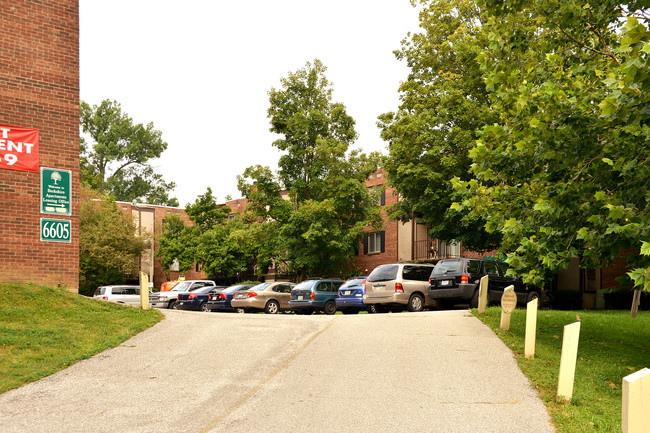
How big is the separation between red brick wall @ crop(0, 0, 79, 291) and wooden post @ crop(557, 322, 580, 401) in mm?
12645

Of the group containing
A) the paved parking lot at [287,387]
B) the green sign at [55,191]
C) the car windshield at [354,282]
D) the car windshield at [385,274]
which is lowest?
the paved parking lot at [287,387]

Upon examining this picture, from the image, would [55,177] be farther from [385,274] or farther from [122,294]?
[122,294]

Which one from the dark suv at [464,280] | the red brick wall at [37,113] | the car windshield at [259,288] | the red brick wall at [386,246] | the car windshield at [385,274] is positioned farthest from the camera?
the red brick wall at [386,246]

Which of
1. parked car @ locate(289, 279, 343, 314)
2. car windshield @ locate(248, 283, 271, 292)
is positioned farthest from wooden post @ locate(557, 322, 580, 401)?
car windshield @ locate(248, 283, 271, 292)

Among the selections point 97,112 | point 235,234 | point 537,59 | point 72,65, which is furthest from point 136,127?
point 537,59

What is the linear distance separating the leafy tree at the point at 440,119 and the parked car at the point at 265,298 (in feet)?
20.6

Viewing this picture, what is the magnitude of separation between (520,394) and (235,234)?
28.8m

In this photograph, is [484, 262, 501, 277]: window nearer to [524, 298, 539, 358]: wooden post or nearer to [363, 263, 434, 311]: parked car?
[363, 263, 434, 311]: parked car

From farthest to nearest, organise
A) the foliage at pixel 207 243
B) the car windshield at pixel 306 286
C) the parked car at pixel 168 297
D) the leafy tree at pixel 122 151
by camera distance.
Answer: the leafy tree at pixel 122 151, the foliage at pixel 207 243, the parked car at pixel 168 297, the car windshield at pixel 306 286

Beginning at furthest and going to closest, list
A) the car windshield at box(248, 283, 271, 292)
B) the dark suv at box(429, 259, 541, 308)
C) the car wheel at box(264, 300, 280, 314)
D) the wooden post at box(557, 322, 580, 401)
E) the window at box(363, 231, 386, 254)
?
the window at box(363, 231, 386, 254), the car windshield at box(248, 283, 271, 292), the car wheel at box(264, 300, 280, 314), the dark suv at box(429, 259, 541, 308), the wooden post at box(557, 322, 580, 401)

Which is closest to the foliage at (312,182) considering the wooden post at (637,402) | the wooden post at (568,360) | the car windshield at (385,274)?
the car windshield at (385,274)

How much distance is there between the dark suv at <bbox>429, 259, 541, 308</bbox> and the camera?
1920 cm

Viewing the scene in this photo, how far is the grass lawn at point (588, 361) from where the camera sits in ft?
24.3

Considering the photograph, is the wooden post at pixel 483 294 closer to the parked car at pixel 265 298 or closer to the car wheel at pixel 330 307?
the car wheel at pixel 330 307
